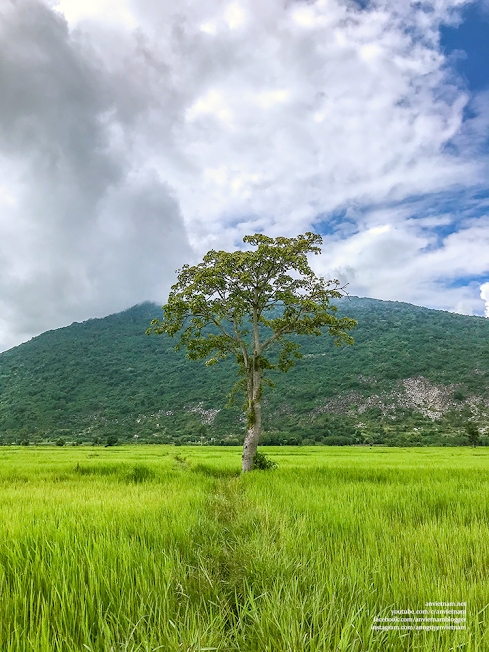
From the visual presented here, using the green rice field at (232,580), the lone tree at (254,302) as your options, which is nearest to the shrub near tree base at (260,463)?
the lone tree at (254,302)

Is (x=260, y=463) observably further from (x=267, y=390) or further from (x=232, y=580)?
(x=267, y=390)

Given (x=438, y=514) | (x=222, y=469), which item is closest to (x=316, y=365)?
(x=222, y=469)

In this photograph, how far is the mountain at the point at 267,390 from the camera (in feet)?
270

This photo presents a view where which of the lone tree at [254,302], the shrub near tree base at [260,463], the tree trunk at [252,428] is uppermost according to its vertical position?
the lone tree at [254,302]

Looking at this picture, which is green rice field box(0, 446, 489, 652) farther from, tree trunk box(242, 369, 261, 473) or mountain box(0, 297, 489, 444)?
mountain box(0, 297, 489, 444)

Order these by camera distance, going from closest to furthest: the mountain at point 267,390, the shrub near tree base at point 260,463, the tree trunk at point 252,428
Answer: the tree trunk at point 252,428 < the shrub near tree base at point 260,463 < the mountain at point 267,390

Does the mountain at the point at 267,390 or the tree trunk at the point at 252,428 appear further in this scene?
the mountain at the point at 267,390

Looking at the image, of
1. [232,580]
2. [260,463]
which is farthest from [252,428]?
[232,580]

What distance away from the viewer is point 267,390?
8200 centimetres

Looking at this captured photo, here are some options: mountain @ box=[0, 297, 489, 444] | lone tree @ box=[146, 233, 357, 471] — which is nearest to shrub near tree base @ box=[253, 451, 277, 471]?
lone tree @ box=[146, 233, 357, 471]

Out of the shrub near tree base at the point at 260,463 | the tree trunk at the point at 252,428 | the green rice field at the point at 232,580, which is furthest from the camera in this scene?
the shrub near tree base at the point at 260,463

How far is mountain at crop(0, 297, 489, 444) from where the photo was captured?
82256 millimetres

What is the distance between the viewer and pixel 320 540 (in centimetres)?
476

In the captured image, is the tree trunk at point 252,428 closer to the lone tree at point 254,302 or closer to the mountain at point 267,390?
→ the lone tree at point 254,302
